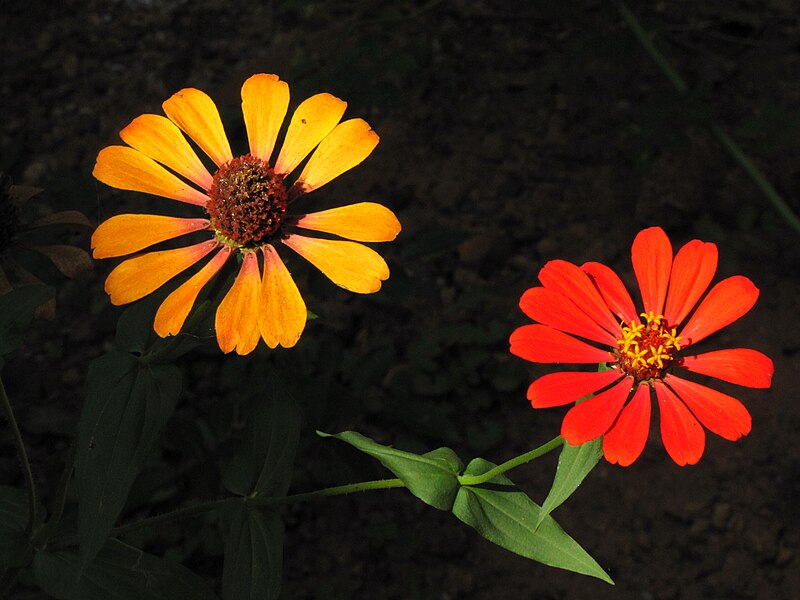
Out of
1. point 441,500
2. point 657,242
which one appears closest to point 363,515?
point 441,500

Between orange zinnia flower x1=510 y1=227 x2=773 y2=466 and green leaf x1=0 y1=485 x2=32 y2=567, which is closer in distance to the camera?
orange zinnia flower x1=510 y1=227 x2=773 y2=466

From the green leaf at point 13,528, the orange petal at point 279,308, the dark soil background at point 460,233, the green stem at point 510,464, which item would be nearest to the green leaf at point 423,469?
the green stem at point 510,464

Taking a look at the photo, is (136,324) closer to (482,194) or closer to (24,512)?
(24,512)

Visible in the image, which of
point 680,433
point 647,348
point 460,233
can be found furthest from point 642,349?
point 460,233

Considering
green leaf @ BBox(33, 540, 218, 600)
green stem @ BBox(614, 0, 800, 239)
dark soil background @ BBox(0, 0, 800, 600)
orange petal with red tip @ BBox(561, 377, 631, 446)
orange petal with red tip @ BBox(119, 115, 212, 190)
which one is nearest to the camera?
orange petal with red tip @ BBox(561, 377, 631, 446)

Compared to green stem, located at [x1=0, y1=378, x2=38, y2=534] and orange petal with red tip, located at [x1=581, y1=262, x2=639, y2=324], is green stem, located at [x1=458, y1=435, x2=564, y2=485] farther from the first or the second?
green stem, located at [x1=0, y1=378, x2=38, y2=534]

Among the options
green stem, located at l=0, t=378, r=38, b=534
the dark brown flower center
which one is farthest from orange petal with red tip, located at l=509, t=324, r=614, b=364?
green stem, located at l=0, t=378, r=38, b=534
